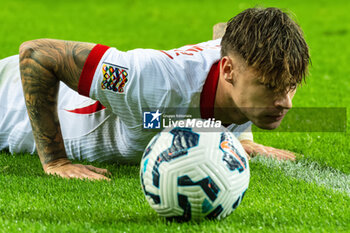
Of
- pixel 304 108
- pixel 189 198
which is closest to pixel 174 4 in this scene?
pixel 304 108

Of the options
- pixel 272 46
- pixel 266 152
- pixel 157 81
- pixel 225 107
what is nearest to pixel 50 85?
pixel 157 81

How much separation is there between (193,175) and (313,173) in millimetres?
1666

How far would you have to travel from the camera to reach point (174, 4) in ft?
53.9

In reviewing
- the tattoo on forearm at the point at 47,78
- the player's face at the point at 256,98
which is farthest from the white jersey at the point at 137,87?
the player's face at the point at 256,98

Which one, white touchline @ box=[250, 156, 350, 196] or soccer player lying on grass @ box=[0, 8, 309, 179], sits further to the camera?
white touchline @ box=[250, 156, 350, 196]

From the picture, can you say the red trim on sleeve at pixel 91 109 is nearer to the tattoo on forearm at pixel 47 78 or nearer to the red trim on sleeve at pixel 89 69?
the tattoo on forearm at pixel 47 78

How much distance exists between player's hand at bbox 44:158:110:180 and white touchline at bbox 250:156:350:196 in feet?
4.20

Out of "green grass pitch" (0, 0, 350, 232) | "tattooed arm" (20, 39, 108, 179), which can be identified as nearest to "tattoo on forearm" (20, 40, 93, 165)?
"tattooed arm" (20, 39, 108, 179)

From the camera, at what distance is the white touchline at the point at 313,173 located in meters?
3.91

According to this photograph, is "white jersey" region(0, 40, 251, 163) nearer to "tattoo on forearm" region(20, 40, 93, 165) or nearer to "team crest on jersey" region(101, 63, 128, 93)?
"team crest on jersey" region(101, 63, 128, 93)

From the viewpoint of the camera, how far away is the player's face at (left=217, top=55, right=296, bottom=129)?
10.9ft

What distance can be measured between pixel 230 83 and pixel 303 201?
2.77ft

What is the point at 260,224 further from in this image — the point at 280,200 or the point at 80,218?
the point at 80,218

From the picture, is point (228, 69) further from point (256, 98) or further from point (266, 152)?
point (266, 152)
